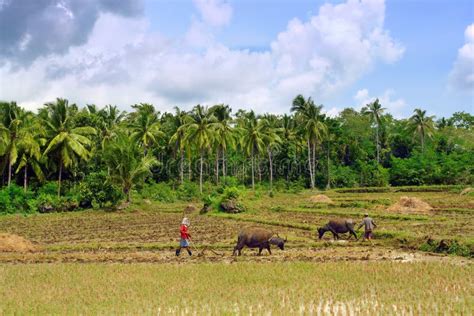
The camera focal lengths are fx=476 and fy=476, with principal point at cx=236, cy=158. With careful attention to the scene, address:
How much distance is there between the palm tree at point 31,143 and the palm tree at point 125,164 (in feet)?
17.5

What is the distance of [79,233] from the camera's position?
2094 centimetres

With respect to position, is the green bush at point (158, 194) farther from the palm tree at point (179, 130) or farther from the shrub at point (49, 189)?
the shrub at point (49, 189)

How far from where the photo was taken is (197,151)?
147 ft

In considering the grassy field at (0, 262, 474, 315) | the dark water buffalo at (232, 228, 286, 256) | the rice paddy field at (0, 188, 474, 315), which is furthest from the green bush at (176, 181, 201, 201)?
the grassy field at (0, 262, 474, 315)

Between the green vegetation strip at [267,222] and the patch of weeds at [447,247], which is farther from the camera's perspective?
the green vegetation strip at [267,222]

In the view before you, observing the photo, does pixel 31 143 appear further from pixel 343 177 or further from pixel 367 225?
pixel 343 177

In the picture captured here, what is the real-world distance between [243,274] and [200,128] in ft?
106

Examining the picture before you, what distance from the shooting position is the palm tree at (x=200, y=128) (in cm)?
4225

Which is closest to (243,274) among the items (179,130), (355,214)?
(355,214)

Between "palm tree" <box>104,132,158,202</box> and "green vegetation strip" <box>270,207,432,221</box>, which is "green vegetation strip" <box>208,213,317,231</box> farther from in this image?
"palm tree" <box>104,132,158,202</box>

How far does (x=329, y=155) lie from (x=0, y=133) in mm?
35528

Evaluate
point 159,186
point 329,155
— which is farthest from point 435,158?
point 159,186

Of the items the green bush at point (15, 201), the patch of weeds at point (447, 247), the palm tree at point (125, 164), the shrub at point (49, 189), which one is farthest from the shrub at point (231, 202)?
the shrub at point (49, 189)

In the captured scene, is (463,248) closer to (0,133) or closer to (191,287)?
(191,287)
